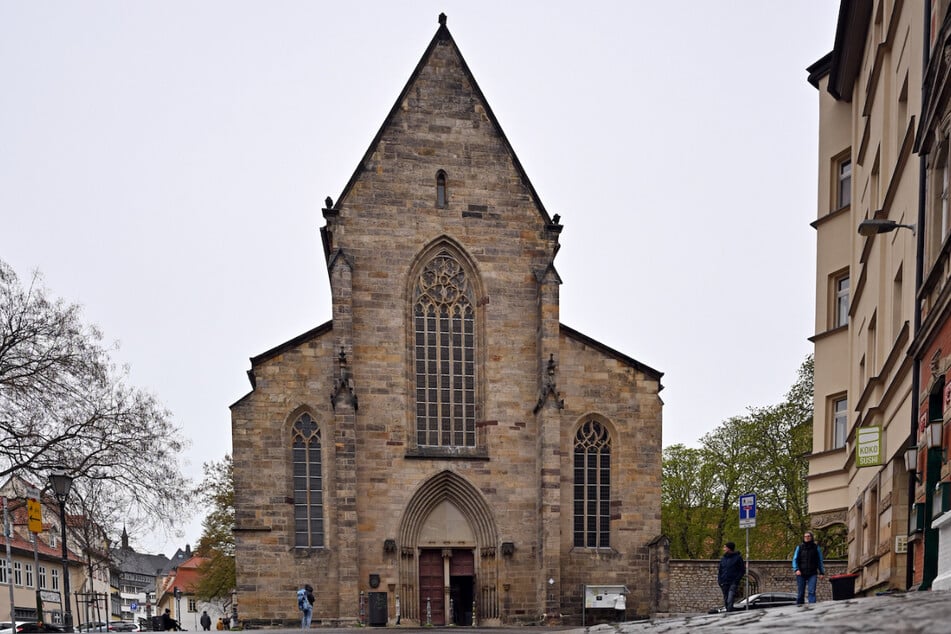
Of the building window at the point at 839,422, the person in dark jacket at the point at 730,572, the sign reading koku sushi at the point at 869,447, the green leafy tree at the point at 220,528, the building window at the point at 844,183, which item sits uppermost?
the building window at the point at 844,183

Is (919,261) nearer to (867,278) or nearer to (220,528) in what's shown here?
(867,278)

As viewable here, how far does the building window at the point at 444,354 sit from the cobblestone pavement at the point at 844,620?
21267 mm

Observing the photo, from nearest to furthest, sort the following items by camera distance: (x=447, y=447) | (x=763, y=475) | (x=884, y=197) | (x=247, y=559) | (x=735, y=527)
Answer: (x=884, y=197) < (x=247, y=559) < (x=447, y=447) < (x=763, y=475) < (x=735, y=527)

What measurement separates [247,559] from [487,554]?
6739 mm

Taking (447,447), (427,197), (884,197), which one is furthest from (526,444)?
(884,197)

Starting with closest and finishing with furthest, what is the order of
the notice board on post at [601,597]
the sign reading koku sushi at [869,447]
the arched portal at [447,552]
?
the sign reading koku sushi at [869,447] < the notice board on post at [601,597] < the arched portal at [447,552]

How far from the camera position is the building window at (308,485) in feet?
101

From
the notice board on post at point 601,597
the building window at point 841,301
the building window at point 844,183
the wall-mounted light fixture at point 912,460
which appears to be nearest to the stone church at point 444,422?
the notice board on post at point 601,597

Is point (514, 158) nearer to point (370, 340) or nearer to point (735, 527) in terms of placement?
point (370, 340)

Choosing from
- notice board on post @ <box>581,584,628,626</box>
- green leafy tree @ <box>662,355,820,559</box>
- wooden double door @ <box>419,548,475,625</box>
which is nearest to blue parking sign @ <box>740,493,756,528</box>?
notice board on post @ <box>581,584,628,626</box>

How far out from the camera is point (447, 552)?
1255 inches

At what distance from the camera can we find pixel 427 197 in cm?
3272

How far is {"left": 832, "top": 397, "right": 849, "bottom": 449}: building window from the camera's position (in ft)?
75.6

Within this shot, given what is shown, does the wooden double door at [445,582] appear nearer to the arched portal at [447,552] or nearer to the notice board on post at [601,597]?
the arched portal at [447,552]
